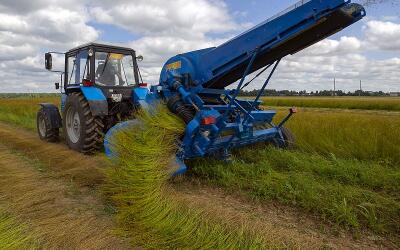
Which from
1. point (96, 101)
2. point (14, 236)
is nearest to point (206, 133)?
point (14, 236)

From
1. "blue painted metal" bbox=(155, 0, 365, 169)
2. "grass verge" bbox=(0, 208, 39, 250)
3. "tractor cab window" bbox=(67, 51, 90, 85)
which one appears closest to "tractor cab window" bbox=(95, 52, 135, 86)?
"tractor cab window" bbox=(67, 51, 90, 85)

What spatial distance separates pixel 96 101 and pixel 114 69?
1135 mm

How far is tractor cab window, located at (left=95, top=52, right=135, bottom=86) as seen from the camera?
7371 mm

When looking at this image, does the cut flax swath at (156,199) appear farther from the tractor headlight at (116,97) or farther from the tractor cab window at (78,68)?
the tractor cab window at (78,68)

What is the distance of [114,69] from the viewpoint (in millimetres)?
7574

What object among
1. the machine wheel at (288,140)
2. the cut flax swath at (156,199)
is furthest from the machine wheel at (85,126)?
the machine wheel at (288,140)

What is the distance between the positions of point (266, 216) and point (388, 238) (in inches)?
43.4

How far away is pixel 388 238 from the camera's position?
328cm

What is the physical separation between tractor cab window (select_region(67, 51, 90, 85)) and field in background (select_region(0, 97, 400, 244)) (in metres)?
3.42

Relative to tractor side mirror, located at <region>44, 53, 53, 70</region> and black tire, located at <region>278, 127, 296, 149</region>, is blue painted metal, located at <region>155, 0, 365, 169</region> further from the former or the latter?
tractor side mirror, located at <region>44, 53, 53, 70</region>

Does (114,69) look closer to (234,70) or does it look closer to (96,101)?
(96,101)

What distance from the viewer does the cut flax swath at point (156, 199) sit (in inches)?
122

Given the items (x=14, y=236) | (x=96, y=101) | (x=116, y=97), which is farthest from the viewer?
(x=116, y=97)

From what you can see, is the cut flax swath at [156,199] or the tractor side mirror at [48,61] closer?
the cut flax swath at [156,199]
